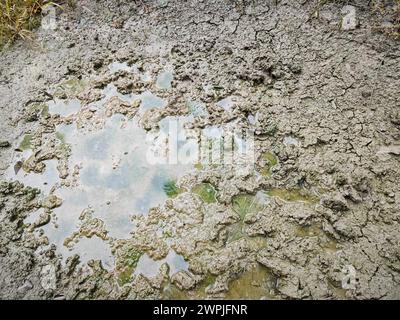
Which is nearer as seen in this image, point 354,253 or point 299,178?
point 354,253

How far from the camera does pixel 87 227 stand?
2021 millimetres

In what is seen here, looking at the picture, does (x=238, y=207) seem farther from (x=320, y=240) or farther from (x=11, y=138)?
(x=11, y=138)

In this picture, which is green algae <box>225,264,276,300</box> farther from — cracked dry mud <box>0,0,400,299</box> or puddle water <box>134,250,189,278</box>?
puddle water <box>134,250,189,278</box>

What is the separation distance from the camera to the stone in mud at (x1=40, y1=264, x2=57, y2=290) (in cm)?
182

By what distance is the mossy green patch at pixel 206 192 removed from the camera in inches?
81.8

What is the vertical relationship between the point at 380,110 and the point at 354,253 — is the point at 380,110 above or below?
above

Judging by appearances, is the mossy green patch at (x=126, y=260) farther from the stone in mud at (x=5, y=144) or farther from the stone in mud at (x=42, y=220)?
the stone in mud at (x=5, y=144)

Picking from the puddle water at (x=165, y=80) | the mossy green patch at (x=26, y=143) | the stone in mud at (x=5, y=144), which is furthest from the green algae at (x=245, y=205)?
the stone in mud at (x=5, y=144)

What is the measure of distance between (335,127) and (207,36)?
121 centimetres

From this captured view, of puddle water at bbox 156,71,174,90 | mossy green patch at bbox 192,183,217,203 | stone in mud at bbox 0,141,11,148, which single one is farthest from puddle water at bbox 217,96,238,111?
stone in mud at bbox 0,141,11,148

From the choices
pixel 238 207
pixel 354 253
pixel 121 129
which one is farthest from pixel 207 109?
pixel 354 253

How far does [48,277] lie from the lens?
185 centimetres

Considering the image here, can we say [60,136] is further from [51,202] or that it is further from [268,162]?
[268,162]

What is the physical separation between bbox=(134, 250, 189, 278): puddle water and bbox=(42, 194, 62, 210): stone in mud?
0.61 metres
